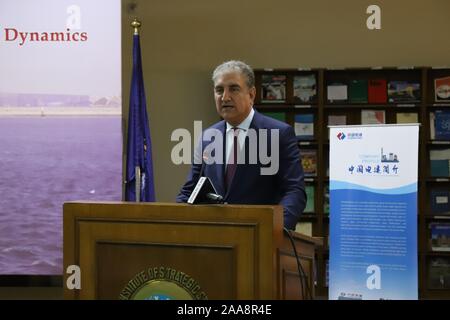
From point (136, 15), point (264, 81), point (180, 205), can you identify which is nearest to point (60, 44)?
point (136, 15)

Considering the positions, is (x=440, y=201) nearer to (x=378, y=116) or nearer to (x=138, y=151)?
(x=378, y=116)

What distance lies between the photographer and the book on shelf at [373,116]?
604 cm

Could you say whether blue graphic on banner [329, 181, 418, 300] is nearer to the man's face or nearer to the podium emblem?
the man's face

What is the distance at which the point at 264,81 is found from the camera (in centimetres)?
610

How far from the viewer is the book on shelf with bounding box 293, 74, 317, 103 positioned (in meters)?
6.04

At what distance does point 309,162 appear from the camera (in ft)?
19.9

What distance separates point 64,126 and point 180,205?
11.4 ft

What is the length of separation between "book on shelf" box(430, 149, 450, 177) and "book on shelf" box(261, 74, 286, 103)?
1.73 metres

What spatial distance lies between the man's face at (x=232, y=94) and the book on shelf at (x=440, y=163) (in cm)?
404

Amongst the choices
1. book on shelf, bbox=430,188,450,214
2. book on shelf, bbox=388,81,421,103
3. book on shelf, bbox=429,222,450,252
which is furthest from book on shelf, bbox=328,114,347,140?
book on shelf, bbox=429,222,450,252

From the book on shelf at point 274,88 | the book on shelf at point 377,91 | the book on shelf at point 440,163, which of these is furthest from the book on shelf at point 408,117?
the book on shelf at point 274,88

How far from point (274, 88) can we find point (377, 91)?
1.10m

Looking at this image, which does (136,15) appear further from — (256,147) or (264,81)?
(256,147)

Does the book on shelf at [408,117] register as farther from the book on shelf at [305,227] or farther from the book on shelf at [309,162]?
the book on shelf at [305,227]
